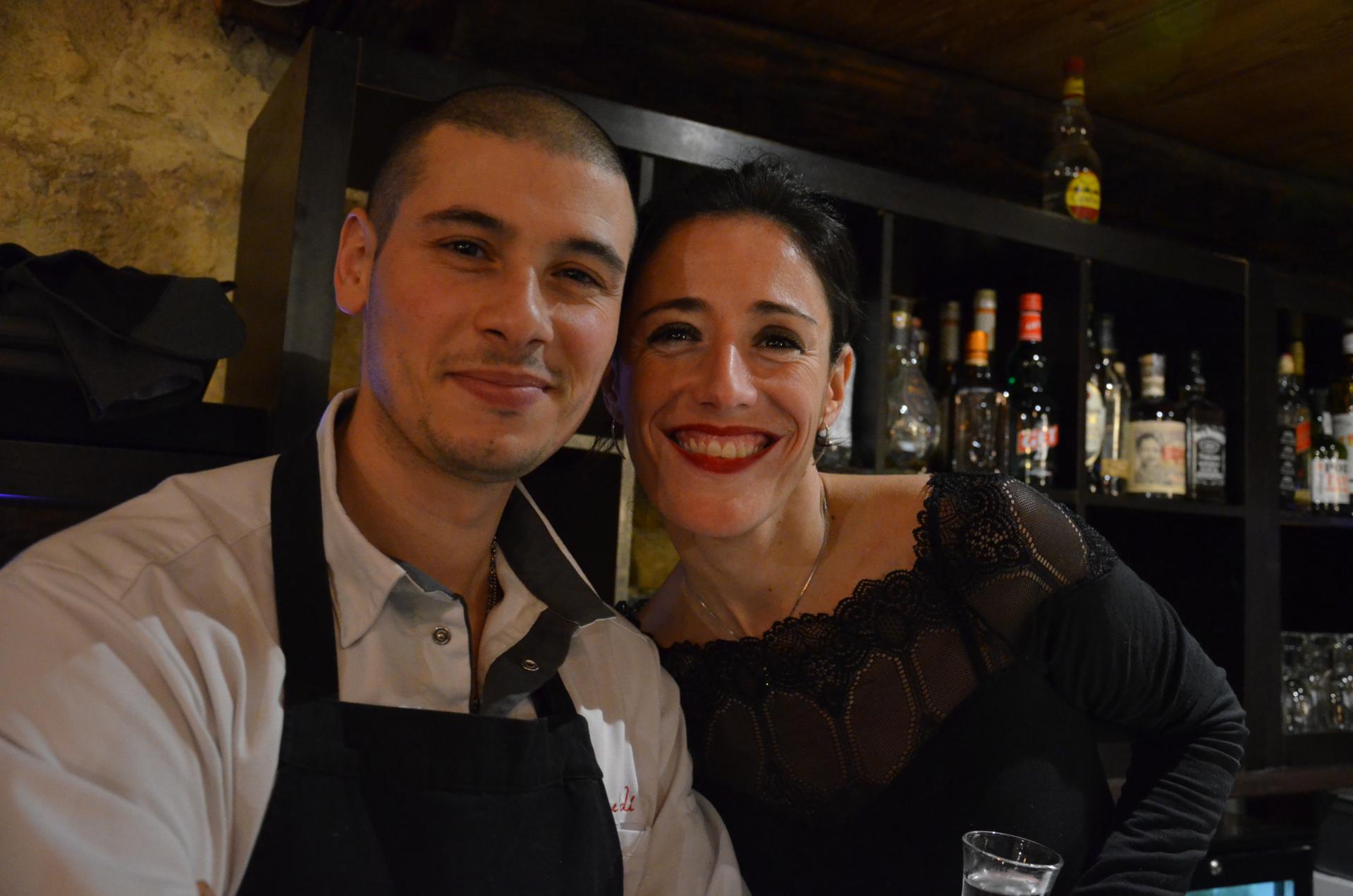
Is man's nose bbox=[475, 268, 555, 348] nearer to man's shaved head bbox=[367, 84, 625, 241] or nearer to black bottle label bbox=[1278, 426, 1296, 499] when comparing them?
man's shaved head bbox=[367, 84, 625, 241]

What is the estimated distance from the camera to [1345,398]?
2621 mm

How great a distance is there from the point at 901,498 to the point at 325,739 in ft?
2.83

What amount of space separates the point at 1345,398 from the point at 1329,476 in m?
0.29

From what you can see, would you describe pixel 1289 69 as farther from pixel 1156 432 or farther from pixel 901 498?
pixel 901 498

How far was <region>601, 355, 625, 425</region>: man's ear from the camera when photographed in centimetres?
146

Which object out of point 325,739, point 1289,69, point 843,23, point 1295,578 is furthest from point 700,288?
point 1295,578

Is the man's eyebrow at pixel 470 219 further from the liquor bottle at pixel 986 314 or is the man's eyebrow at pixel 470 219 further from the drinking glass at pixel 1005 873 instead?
the liquor bottle at pixel 986 314

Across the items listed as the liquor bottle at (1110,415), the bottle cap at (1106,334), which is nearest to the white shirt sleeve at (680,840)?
the liquor bottle at (1110,415)

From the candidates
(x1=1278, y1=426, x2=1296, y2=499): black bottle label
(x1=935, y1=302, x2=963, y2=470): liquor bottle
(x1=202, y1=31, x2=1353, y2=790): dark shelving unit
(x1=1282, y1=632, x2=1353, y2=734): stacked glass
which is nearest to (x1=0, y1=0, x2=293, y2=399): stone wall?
(x1=202, y1=31, x2=1353, y2=790): dark shelving unit

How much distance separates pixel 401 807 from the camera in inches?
37.7

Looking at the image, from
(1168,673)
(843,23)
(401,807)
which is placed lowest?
(401,807)

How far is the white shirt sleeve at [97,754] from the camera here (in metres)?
0.75

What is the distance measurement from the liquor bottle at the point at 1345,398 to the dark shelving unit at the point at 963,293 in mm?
100

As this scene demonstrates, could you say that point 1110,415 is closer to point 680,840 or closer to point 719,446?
point 719,446
